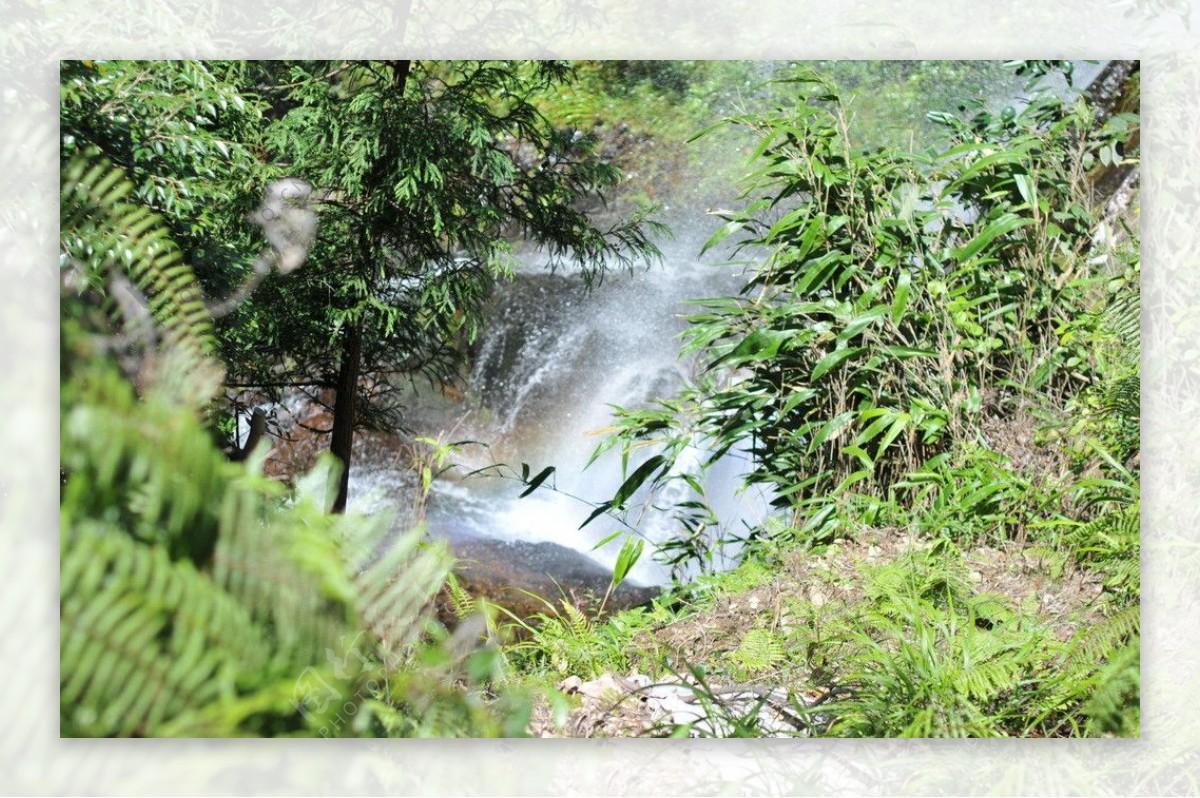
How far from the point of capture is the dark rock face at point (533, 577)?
2.32 metres

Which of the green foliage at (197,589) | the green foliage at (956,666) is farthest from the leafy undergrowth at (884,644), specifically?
the green foliage at (197,589)

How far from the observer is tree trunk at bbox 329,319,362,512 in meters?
2.31

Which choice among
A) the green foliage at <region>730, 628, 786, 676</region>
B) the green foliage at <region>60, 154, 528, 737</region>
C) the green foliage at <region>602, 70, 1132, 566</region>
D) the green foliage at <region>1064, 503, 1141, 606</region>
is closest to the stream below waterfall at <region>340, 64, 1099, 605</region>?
the green foliage at <region>602, 70, 1132, 566</region>

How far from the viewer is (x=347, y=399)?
91.1 inches

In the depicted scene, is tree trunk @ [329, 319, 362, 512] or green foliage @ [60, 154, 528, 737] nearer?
green foliage @ [60, 154, 528, 737]

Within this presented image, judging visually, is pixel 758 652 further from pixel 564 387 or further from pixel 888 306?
pixel 888 306

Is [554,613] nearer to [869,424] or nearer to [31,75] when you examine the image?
[869,424]

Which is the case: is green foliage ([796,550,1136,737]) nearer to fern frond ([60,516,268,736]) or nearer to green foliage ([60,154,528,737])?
green foliage ([60,154,528,737])

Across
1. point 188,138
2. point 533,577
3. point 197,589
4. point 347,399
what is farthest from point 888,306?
point 197,589

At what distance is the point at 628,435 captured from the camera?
92.8 inches

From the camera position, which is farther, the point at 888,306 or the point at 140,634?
the point at 888,306

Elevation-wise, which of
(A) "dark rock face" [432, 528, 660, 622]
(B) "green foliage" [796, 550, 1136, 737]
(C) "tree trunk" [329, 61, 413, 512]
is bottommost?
(B) "green foliage" [796, 550, 1136, 737]

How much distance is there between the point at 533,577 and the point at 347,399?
0.56 m

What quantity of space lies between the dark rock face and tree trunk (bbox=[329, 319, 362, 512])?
11.7 inches
